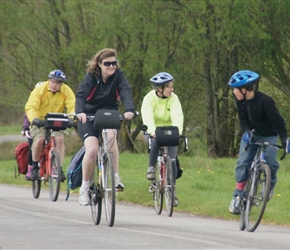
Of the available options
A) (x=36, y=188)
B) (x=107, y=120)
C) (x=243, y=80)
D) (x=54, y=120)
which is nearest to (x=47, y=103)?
(x=54, y=120)

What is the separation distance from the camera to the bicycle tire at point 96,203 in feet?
36.8

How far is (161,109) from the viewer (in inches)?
528

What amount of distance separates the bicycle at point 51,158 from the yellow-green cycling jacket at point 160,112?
5.05 ft

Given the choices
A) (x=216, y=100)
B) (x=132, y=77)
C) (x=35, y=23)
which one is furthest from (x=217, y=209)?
(x=35, y=23)

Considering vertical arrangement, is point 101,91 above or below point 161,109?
above

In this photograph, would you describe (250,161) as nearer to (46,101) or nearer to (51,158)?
(51,158)

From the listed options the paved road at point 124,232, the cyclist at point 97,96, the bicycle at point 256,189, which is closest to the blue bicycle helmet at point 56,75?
the paved road at point 124,232

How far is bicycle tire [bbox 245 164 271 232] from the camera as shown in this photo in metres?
10.6

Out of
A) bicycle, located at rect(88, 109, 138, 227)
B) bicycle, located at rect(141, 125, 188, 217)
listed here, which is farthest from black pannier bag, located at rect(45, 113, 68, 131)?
bicycle, located at rect(88, 109, 138, 227)

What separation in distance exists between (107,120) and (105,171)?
0.58 meters

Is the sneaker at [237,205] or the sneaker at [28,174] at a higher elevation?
the sneaker at [28,174]

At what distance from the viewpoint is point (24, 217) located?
12.0m

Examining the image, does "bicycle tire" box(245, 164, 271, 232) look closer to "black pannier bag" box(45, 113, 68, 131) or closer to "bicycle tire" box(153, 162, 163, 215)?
"bicycle tire" box(153, 162, 163, 215)

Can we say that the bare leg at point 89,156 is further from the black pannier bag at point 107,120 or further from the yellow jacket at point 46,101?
the yellow jacket at point 46,101
